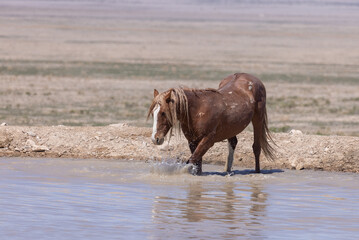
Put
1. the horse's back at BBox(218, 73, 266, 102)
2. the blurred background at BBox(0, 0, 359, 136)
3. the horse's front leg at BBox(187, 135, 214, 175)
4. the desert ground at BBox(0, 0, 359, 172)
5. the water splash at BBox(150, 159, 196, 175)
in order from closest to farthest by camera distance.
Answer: the horse's front leg at BBox(187, 135, 214, 175)
the water splash at BBox(150, 159, 196, 175)
the horse's back at BBox(218, 73, 266, 102)
the desert ground at BBox(0, 0, 359, 172)
the blurred background at BBox(0, 0, 359, 136)

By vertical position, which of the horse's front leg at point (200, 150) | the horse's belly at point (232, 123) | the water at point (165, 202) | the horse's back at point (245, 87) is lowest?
the water at point (165, 202)

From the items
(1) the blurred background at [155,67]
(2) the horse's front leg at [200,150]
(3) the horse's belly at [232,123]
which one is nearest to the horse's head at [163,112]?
(2) the horse's front leg at [200,150]

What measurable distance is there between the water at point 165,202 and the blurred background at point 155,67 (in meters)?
7.61

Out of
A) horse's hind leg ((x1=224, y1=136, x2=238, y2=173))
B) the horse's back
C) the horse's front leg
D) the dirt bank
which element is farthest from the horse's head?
the dirt bank

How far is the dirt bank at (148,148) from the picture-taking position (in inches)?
531

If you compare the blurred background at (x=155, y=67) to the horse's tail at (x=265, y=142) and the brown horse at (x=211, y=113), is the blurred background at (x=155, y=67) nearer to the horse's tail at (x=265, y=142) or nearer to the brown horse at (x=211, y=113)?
the horse's tail at (x=265, y=142)

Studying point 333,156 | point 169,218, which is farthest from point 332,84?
point 169,218

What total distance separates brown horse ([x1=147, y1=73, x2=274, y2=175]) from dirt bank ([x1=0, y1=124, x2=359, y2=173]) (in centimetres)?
96

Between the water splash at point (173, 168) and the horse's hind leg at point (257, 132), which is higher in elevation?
the horse's hind leg at point (257, 132)

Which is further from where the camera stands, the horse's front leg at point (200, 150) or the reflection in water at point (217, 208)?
the horse's front leg at point (200, 150)

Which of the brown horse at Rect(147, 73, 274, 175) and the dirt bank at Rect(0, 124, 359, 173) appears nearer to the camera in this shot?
A: the brown horse at Rect(147, 73, 274, 175)

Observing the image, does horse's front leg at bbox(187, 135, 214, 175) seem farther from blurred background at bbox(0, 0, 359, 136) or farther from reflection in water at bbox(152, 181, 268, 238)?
blurred background at bbox(0, 0, 359, 136)

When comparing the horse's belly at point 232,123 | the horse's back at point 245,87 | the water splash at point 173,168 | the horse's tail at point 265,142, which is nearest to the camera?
the water splash at point 173,168

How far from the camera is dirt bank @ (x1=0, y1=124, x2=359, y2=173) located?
531 inches
